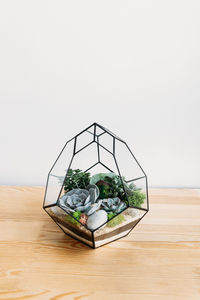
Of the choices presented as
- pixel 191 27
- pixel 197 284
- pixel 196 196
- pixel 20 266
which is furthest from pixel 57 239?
pixel 191 27

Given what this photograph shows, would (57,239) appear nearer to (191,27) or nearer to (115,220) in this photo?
(115,220)

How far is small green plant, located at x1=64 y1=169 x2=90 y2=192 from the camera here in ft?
2.08

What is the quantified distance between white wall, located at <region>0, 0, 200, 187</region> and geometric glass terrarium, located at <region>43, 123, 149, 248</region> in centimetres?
30

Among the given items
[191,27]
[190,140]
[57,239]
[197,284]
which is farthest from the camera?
[190,140]

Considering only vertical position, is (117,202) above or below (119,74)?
below

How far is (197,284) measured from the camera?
470 millimetres

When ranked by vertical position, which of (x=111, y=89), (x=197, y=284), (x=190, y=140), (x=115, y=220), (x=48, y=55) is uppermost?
(x=48, y=55)

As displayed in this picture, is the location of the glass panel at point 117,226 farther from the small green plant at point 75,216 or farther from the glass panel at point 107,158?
Answer: the glass panel at point 107,158

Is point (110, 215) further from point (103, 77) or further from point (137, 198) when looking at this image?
point (103, 77)

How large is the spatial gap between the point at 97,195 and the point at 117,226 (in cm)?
9

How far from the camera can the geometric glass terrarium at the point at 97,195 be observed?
0.53 metres

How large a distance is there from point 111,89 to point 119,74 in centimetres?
6

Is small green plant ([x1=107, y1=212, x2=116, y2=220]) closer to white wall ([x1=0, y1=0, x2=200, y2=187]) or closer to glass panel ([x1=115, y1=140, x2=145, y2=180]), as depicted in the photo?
glass panel ([x1=115, y1=140, x2=145, y2=180])

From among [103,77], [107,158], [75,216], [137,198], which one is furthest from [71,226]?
[103,77]
